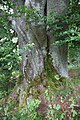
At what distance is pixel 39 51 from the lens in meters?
3.31

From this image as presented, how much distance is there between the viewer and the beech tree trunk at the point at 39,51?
327cm

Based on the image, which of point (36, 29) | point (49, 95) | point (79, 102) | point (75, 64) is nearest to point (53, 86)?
point (49, 95)

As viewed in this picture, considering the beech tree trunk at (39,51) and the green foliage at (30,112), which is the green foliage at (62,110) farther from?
the beech tree trunk at (39,51)

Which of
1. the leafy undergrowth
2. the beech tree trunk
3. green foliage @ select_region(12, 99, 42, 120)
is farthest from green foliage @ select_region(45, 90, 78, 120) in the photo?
the beech tree trunk

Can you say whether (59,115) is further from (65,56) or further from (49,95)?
(65,56)

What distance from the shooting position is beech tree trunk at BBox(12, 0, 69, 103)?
10.7 feet

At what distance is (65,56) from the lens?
3.56 meters

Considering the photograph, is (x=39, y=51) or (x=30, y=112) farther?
(x=39, y=51)

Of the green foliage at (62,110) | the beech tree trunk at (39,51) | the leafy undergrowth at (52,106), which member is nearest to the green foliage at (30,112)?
the leafy undergrowth at (52,106)

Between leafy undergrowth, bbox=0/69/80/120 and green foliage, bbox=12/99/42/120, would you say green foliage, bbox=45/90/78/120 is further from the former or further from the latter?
green foliage, bbox=12/99/42/120

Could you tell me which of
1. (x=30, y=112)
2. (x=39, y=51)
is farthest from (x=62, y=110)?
(x=39, y=51)

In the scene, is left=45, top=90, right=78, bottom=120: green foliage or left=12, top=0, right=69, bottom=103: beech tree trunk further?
left=12, top=0, right=69, bottom=103: beech tree trunk

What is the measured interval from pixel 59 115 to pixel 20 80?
1.01m

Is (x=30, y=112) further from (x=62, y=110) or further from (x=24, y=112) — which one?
(x=62, y=110)
